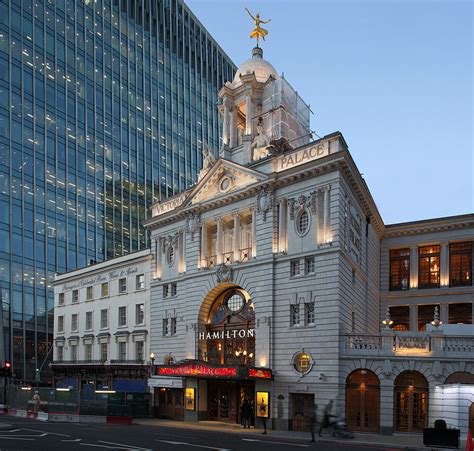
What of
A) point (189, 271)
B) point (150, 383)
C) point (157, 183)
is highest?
point (157, 183)

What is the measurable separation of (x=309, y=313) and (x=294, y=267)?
10.6 ft

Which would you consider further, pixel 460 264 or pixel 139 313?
pixel 139 313

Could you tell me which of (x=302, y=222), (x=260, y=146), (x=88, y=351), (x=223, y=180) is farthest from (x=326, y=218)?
(x=88, y=351)

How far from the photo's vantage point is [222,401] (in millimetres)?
44531

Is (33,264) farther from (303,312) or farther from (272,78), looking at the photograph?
(303,312)

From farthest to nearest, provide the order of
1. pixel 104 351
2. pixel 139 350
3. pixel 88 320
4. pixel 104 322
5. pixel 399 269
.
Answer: pixel 88 320 < pixel 104 322 < pixel 104 351 < pixel 139 350 < pixel 399 269

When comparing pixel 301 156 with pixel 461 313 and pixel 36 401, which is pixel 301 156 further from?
pixel 36 401

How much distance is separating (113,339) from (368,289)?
23.8 m

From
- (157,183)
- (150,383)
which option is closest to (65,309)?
(150,383)

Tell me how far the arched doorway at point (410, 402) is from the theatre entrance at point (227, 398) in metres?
10.3

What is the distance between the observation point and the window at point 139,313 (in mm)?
54156

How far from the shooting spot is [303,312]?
39.5 meters

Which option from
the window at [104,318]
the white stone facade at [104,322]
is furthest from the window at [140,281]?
the window at [104,318]

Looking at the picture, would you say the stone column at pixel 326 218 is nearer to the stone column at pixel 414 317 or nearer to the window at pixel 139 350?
the stone column at pixel 414 317
